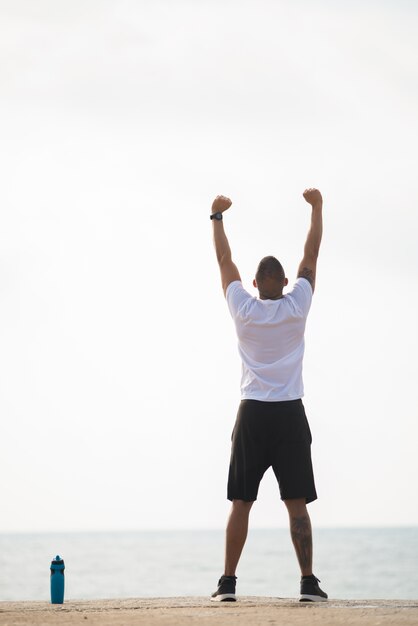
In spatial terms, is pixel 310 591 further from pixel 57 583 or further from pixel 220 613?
pixel 57 583

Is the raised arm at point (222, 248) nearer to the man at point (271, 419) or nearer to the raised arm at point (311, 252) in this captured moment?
the man at point (271, 419)

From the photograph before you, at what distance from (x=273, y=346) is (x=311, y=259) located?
783 millimetres

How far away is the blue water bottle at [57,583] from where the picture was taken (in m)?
8.43

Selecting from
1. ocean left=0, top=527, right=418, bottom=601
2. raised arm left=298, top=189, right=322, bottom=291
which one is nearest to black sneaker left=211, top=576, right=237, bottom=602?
raised arm left=298, top=189, right=322, bottom=291

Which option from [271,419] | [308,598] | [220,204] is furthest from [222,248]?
[308,598]

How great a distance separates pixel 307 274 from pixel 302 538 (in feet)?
6.30

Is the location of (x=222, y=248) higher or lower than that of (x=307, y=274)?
higher

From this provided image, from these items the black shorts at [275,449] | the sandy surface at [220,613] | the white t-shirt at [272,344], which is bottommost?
the sandy surface at [220,613]

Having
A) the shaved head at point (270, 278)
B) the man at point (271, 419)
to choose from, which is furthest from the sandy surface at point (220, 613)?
the shaved head at point (270, 278)

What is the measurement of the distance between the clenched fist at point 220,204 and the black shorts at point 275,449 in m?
1.57

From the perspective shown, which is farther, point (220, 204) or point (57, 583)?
point (220, 204)

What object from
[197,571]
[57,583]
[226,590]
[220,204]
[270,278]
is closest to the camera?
[226,590]

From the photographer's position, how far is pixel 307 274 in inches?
324

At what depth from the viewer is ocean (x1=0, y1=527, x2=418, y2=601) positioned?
6506cm
